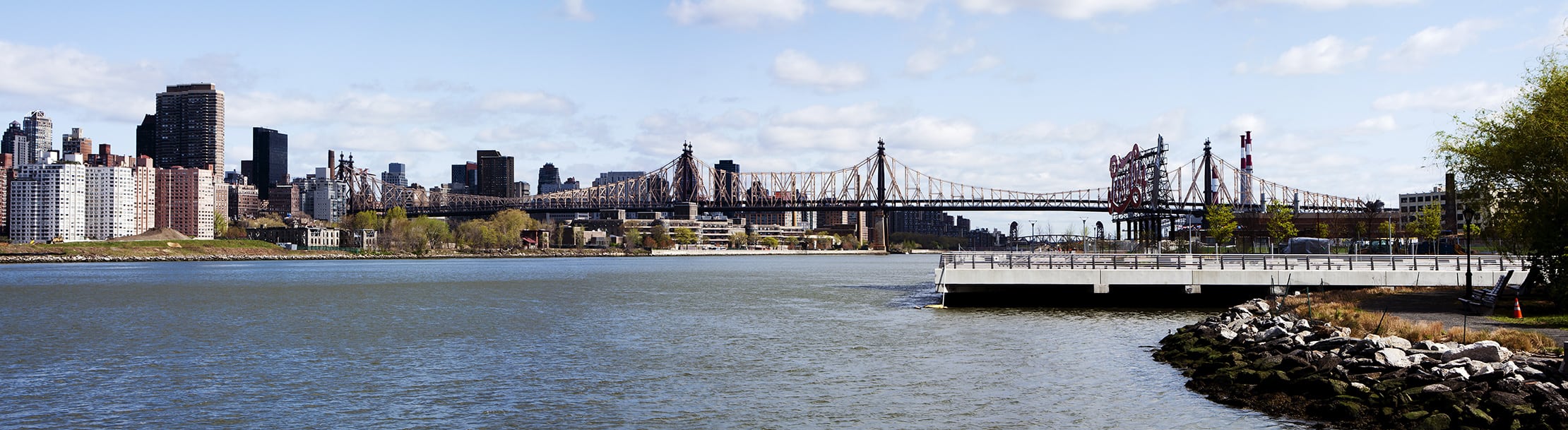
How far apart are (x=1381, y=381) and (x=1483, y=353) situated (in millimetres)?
1756

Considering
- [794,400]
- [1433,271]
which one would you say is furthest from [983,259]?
[794,400]

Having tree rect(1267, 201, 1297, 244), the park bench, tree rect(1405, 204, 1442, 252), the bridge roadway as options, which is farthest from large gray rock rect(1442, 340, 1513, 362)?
tree rect(1267, 201, 1297, 244)

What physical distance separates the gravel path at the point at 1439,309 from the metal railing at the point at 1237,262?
4526mm

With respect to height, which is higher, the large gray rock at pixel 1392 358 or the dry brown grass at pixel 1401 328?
the dry brown grass at pixel 1401 328

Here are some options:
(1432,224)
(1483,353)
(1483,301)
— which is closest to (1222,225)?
(1432,224)

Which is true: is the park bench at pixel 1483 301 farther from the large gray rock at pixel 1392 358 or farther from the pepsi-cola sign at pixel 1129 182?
the pepsi-cola sign at pixel 1129 182

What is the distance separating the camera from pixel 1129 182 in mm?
139375

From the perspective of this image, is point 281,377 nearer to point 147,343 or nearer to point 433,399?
point 433,399

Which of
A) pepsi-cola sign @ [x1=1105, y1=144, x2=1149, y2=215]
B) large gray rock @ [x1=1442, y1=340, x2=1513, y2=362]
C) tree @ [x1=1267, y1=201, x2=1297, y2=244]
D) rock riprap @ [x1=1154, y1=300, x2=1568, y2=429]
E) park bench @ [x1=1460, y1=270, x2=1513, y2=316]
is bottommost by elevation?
rock riprap @ [x1=1154, y1=300, x2=1568, y2=429]

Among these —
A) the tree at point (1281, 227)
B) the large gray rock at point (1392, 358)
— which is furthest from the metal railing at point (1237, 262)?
the tree at point (1281, 227)

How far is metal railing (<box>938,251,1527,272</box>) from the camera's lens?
155ft

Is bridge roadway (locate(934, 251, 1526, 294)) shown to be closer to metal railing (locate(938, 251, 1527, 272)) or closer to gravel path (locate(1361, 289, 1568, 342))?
metal railing (locate(938, 251, 1527, 272))

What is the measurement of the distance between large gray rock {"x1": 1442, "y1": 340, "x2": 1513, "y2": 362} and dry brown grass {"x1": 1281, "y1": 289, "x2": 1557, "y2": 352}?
5.45ft

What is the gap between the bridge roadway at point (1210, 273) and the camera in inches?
1783
